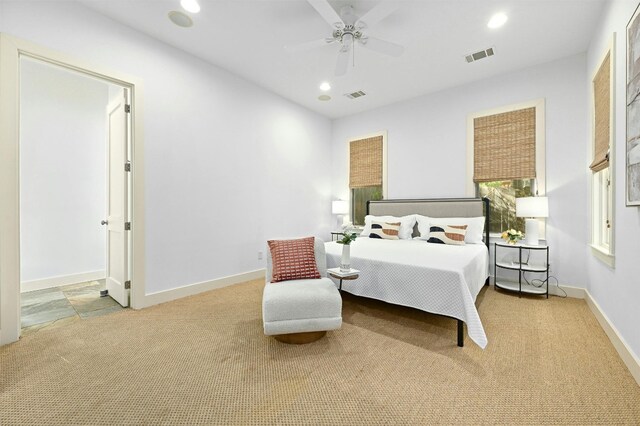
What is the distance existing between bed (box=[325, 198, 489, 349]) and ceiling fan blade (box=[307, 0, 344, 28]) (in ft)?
7.46

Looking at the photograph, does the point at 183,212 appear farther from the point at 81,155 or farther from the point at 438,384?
the point at 438,384

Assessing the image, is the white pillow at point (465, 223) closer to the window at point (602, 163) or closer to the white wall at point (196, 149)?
the window at point (602, 163)

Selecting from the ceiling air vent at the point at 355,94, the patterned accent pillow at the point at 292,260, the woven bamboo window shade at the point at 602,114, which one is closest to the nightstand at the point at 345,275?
the patterned accent pillow at the point at 292,260

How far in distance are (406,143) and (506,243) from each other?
2.29 metres

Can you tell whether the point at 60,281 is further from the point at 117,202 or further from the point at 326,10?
the point at 326,10

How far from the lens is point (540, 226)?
12.2 feet

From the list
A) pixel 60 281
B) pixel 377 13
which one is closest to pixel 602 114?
pixel 377 13

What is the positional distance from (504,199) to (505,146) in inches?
31.0

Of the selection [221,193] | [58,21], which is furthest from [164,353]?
[58,21]

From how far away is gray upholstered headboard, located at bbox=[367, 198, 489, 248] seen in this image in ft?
13.5

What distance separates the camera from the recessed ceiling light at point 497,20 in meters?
2.79

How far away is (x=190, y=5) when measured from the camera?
269cm

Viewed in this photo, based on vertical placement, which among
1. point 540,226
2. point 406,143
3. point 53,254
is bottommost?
point 53,254

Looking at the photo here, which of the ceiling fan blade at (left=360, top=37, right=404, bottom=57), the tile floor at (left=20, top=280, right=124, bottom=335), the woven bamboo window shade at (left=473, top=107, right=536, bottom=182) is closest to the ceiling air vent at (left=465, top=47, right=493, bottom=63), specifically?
the woven bamboo window shade at (left=473, top=107, right=536, bottom=182)
